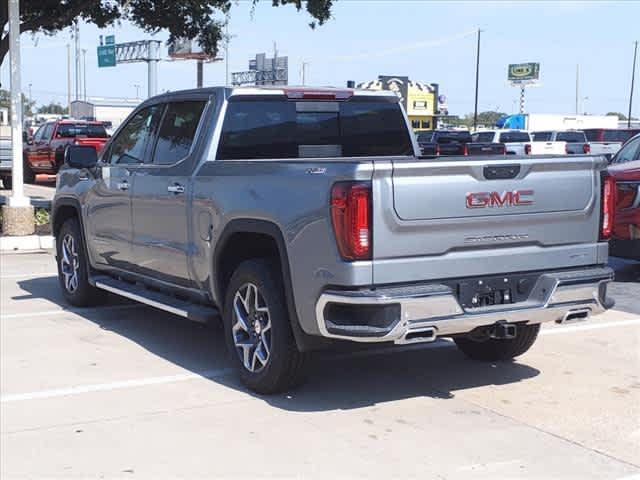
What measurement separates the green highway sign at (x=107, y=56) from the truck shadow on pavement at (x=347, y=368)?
48.8m

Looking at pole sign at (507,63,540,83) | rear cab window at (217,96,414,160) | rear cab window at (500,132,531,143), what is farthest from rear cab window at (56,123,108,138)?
pole sign at (507,63,540,83)

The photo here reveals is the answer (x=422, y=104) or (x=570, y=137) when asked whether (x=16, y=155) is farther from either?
(x=422, y=104)

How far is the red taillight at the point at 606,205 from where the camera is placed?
597 cm

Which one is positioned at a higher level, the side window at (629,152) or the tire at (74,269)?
the side window at (629,152)

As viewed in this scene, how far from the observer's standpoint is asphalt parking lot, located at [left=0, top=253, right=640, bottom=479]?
4742 millimetres

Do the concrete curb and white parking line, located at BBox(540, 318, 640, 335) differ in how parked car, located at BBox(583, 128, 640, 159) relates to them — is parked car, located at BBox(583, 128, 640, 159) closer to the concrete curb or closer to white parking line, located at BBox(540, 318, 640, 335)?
the concrete curb

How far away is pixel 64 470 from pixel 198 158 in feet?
8.76

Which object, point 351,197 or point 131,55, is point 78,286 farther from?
point 131,55

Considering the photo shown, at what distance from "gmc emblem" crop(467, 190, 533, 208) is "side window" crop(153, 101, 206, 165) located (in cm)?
A: 241

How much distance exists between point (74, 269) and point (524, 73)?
329 ft

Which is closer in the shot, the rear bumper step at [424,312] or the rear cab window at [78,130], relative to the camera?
the rear bumper step at [424,312]

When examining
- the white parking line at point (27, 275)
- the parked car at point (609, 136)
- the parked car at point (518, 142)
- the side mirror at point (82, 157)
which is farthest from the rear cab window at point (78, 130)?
the side mirror at point (82, 157)

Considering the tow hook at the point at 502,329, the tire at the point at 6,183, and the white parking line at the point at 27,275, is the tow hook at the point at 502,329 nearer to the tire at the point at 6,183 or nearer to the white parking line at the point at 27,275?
the white parking line at the point at 27,275

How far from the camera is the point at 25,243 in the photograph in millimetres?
13070
